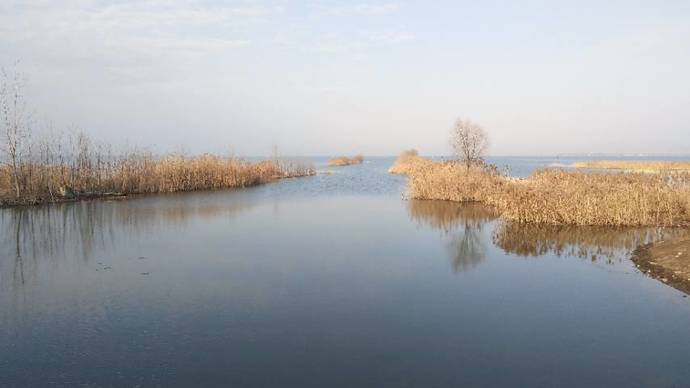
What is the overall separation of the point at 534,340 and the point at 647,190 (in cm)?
1195

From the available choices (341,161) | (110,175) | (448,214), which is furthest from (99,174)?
(341,161)

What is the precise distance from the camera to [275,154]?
41.5 metres

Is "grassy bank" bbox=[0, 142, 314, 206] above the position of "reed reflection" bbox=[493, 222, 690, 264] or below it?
above

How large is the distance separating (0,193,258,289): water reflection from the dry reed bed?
1615 millimetres

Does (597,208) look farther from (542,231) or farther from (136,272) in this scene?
(136,272)

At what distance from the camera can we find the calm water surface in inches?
183

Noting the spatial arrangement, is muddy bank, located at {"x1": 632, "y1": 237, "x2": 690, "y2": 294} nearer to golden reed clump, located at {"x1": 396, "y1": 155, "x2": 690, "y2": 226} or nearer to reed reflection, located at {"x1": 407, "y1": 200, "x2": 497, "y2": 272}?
golden reed clump, located at {"x1": 396, "y1": 155, "x2": 690, "y2": 226}

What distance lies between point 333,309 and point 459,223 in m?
8.61

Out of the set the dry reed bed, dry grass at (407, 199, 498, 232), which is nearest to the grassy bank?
the dry reed bed

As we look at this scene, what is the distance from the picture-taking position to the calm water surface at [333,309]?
465 centimetres

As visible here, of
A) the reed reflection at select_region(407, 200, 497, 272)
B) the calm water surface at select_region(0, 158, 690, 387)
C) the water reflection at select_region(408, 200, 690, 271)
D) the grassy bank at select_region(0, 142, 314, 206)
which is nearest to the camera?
the calm water surface at select_region(0, 158, 690, 387)

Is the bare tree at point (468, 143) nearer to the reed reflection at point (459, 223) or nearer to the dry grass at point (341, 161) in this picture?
the reed reflection at point (459, 223)

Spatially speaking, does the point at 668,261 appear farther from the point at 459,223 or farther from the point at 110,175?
the point at 110,175

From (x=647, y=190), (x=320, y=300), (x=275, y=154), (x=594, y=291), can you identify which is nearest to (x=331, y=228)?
(x=320, y=300)
